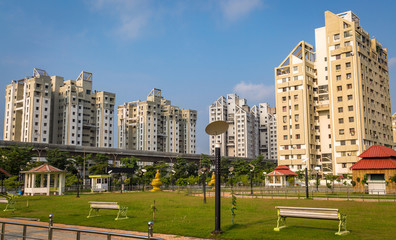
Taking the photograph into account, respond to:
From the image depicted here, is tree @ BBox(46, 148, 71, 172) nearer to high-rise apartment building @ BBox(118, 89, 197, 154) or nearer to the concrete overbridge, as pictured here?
the concrete overbridge

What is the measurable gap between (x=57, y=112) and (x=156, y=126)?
38.7 m

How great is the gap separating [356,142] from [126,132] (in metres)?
98.7

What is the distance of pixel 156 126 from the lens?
5418 inches

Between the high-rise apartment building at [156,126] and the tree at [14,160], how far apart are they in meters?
77.0

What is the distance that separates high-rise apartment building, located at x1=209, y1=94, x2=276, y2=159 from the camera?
6412 inches

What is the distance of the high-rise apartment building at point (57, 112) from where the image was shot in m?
102

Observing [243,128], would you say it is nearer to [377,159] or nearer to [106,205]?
[377,159]

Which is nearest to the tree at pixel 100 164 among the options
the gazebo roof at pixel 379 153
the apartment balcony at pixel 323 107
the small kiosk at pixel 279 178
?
the small kiosk at pixel 279 178

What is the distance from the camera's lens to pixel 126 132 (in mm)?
150750

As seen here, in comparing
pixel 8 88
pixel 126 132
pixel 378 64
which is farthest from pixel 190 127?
pixel 378 64

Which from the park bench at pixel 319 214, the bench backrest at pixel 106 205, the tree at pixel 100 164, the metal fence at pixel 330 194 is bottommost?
the metal fence at pixel 330 194

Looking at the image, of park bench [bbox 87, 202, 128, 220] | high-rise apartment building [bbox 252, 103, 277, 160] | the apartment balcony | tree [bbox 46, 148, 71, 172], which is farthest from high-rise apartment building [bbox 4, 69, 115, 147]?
park bench [bbox 87, 202, 128, 220]

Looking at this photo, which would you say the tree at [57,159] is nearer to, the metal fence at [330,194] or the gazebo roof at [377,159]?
the metal fence at [330,194]

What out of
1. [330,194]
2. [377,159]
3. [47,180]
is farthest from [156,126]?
[330,194]
